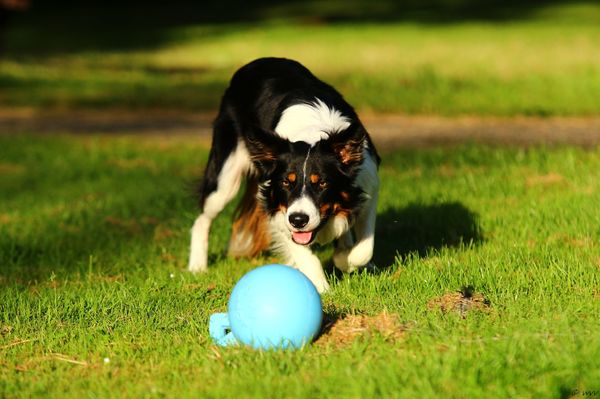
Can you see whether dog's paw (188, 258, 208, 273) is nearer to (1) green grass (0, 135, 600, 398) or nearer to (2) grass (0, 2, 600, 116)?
(1) green grass (0, 135, 600, 398)

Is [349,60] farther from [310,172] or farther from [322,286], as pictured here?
[310,172]

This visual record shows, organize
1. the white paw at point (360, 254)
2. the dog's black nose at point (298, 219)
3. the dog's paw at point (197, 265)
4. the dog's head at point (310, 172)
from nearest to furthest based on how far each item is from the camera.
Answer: the dog's black nose at point (298, 219) < the dog's head at point (310, 172) < the white paw at point (360, 254) < the dog's paw at point (197, 265)

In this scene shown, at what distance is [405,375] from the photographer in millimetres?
4875

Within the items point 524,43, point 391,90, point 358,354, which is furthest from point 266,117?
point 524,43

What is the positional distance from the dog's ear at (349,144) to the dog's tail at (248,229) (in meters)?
1.60

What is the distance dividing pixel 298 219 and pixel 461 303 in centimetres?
119

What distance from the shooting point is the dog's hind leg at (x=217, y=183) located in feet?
27.2

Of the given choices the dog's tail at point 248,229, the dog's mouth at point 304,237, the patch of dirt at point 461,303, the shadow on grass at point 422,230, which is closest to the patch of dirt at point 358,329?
the patch of dirt at point 461,303

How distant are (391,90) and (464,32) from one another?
13.1 meters

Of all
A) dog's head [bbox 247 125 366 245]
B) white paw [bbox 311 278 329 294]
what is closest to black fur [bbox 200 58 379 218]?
dog's head [bbox 247 125 366 245]

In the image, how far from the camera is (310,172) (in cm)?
667

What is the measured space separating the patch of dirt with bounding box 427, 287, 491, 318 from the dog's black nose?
3.21 feet

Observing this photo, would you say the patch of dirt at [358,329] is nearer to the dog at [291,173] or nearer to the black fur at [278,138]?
the dog at [291,173]

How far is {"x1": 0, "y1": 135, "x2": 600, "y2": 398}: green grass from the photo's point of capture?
16.3 ft
